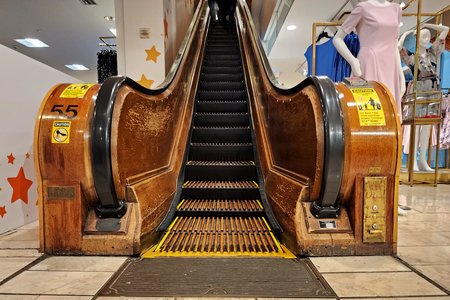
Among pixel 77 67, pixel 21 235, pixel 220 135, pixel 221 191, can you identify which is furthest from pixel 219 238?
pixel 77 67

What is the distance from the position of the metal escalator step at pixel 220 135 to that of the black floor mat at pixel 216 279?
5.92 ft

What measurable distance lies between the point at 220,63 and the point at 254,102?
6.69ft

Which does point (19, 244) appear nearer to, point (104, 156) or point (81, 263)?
point (81, 263)

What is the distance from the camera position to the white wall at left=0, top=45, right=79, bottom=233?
184 cm

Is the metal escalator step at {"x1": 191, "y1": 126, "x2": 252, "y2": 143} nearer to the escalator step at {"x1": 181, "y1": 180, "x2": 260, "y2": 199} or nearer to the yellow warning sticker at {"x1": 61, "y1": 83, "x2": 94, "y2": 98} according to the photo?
the escalator step at {"x1": 181, "y1": 180, "x2": 260, "y2": 199}

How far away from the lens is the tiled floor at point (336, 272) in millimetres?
1098

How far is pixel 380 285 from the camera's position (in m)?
1.15

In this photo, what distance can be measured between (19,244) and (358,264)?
1.98 metres

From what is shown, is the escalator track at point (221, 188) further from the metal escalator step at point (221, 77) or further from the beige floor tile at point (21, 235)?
the beige floor tile at point (21, 235)

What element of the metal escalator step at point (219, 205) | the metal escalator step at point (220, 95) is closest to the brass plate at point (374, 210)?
the metal escalator step at point (219, 205)

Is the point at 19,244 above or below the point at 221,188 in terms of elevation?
below

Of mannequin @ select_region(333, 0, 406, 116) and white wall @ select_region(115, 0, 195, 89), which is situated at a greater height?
white wall @ select_region(115, 0, 195, 89)

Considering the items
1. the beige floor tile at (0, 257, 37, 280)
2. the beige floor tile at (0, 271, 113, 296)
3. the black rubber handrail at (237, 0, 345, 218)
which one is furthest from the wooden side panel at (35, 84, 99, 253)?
the black rubber handrail at (237, 0, 345, 218)

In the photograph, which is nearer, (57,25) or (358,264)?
(358,264)
